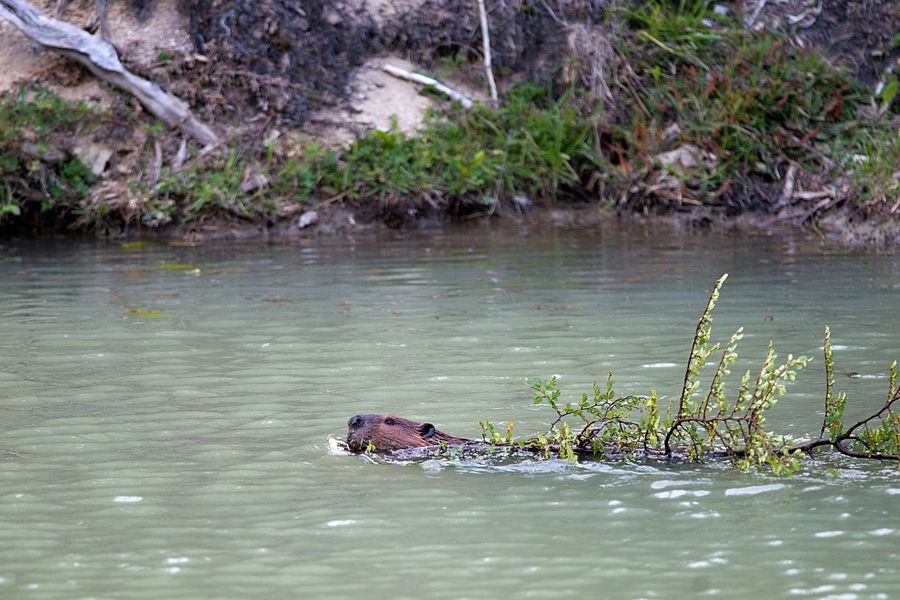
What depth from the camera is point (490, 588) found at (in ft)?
12.6

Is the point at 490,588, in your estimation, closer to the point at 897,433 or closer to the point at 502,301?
the point at 897,433

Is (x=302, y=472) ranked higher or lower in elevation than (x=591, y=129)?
lower

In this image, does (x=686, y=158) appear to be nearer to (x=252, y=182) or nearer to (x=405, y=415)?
(x=252, y=182)

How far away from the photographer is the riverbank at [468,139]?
12758 millimetres

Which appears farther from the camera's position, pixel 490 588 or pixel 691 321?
pixel 691 321

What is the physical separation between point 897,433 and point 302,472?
7.83 feet

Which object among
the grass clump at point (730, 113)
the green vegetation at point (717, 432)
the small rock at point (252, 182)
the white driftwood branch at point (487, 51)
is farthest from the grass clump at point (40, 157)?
the green vegetation at point (717, 432)

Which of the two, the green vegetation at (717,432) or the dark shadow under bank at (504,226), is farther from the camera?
the dark shadow under bank at (504,226)

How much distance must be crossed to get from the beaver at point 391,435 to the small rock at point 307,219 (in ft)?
26.2

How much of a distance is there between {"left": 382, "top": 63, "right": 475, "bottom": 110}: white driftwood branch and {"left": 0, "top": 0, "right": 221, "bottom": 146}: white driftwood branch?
8.12 ft

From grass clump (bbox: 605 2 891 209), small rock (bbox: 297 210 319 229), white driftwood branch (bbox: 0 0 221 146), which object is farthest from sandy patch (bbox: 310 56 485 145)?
grass clump (bbox: 605 2 891 209)

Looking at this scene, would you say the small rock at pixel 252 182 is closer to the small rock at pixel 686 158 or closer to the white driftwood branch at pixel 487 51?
the white driftwood branch at pixel 487 51

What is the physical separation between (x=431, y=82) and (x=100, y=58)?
3768 mm

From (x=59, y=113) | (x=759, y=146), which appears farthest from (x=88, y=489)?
(x=759, y=146)
